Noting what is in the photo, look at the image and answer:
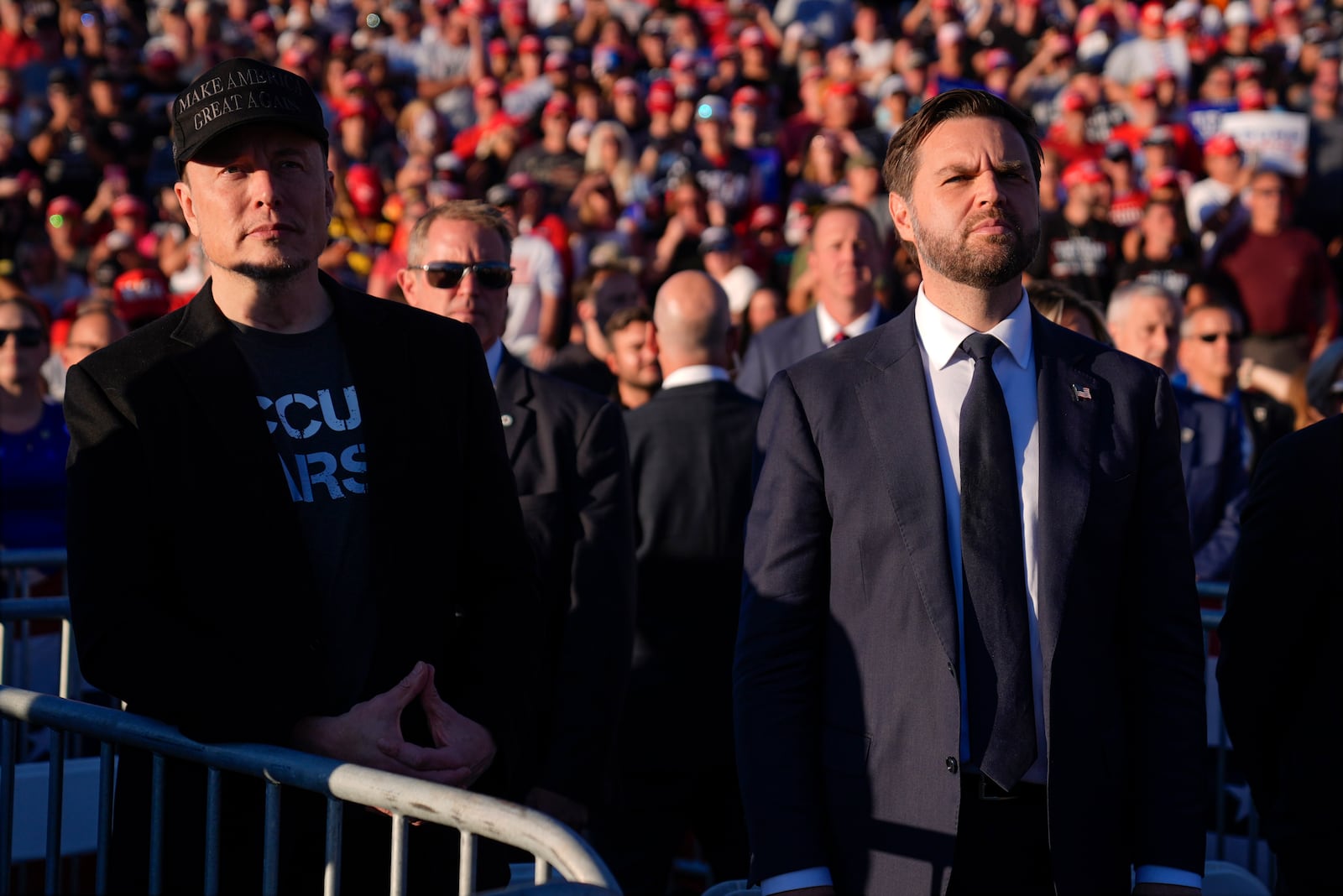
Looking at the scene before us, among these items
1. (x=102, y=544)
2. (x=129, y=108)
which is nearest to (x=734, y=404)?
(x=102, y=544)

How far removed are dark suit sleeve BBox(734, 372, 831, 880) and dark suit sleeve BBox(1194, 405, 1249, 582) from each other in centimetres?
327

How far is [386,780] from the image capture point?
2332 millimetres

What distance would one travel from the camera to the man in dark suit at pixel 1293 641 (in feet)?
9.45

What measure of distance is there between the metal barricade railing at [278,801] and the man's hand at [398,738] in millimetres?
115

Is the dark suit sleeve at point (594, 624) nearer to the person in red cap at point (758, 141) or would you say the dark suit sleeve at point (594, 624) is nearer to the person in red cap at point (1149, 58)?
the person in red cap at point (758, 141)

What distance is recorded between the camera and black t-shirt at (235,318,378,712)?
2.83m

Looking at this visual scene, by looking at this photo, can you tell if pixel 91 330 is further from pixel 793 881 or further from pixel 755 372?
pixel 793 881

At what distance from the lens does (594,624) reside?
4.30 meters

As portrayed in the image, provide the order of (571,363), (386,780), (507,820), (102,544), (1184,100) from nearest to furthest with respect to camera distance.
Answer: (507,820)
(386,780)
(102,544)
(571,363)
(1184,100)

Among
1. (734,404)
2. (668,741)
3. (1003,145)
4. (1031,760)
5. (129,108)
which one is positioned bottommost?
(668,741)

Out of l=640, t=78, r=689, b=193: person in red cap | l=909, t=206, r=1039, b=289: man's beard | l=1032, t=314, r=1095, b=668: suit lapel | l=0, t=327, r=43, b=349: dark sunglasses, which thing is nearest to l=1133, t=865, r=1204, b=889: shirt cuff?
l=1032, t=314, r=1095, b=668: suit lapel

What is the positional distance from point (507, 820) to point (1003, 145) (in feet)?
5.55

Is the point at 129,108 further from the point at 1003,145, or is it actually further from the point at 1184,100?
the point at 1003,145

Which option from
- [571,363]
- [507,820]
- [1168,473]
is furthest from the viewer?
[571,363]
